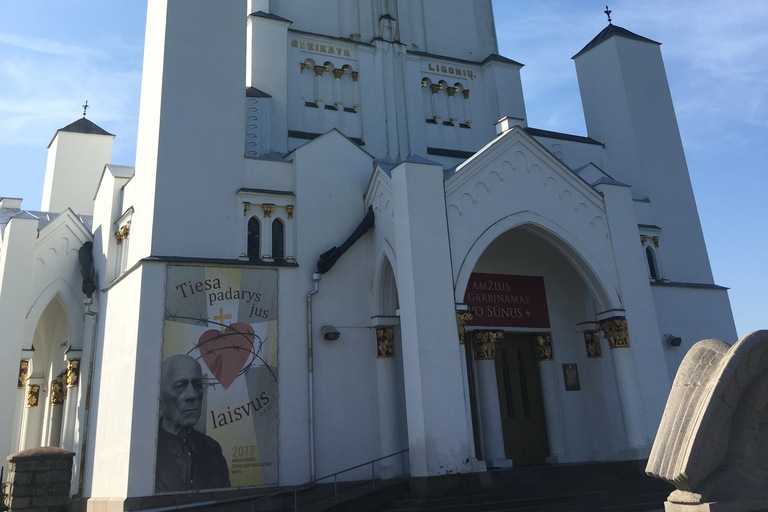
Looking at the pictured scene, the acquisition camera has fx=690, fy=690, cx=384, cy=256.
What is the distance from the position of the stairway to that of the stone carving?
4.73 metres

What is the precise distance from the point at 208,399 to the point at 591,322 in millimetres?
8254

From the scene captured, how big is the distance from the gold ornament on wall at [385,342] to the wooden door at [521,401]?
2809 millimetres

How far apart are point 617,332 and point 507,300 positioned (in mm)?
2421

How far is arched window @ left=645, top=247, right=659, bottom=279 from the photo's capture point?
53.3ft

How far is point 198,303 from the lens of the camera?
12.3 meters

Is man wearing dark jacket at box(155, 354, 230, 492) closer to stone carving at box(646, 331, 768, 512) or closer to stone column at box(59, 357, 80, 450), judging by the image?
stone column at box(59, 357, 80, 450)

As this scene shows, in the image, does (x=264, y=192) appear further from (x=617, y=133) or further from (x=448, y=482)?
(x=617, y=133)

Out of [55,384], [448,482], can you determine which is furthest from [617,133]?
[55,384]

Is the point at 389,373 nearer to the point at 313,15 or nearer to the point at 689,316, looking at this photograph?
the point at 689,316

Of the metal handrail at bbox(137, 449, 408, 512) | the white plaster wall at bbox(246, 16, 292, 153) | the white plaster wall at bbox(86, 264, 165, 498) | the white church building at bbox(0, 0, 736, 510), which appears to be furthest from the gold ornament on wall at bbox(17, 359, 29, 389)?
the white plaster wall at bbox(246, 16, 292, 153)

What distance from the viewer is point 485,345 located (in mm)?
13852

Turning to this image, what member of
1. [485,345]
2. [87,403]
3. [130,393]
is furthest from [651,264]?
[87,403]

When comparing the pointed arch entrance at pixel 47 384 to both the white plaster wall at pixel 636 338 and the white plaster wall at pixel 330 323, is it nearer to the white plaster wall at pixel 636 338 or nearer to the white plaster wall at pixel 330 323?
the white plaster wall at pixel 330 323

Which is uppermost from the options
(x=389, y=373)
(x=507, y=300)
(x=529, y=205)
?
(x=529, y=205)
